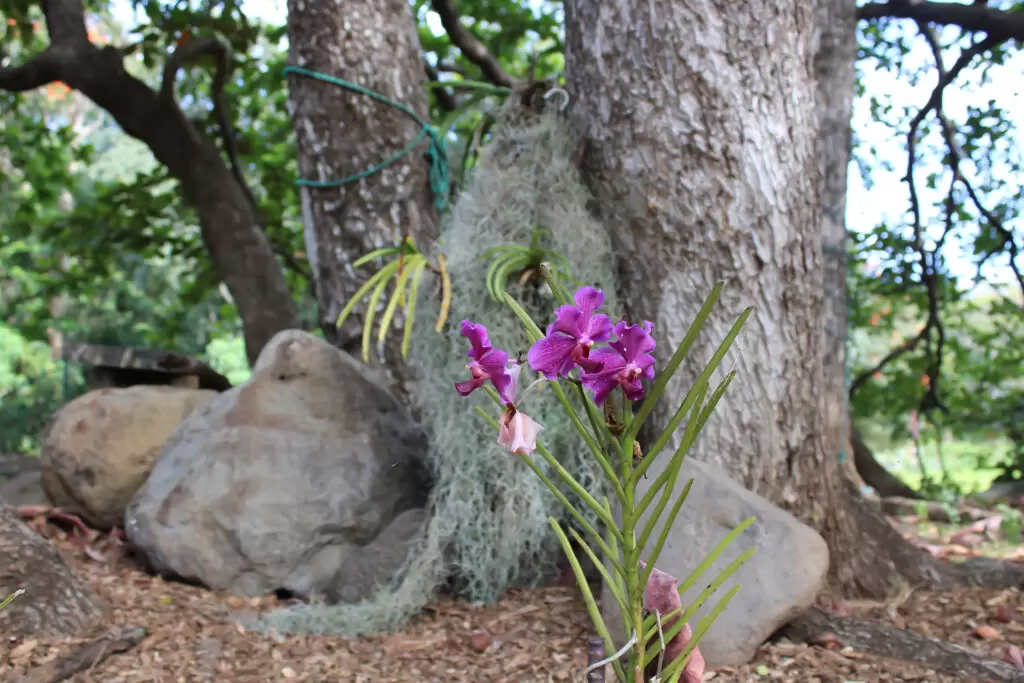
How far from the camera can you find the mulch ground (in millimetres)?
1952

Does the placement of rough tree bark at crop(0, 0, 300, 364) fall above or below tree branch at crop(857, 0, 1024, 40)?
below

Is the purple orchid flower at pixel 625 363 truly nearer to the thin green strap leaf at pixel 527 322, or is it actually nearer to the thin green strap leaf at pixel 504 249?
the thin green strap leaf at pixel 527 322

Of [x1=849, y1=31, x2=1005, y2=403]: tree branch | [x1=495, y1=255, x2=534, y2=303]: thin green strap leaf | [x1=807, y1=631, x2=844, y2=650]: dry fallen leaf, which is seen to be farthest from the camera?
[x1=849, y1=31, x2=1005, y2=403]: tree branch

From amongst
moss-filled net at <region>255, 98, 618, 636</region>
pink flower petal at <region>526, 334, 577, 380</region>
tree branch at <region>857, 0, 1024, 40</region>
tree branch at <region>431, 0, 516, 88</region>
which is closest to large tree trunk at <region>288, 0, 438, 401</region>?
tree branch at <region>431, 0, 516, 88</region>

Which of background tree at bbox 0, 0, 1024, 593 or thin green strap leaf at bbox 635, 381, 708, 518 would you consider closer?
thin green strap leaf at bbox 635, 381, 708, 518

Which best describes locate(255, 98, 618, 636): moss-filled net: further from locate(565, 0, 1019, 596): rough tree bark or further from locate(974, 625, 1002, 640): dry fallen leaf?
locate(974, 625, 1002, 640): dry fallen leaf

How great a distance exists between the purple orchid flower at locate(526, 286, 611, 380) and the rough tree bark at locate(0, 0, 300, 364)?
3844mm

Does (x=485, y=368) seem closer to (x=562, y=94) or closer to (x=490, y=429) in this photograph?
(x=490, y=429)

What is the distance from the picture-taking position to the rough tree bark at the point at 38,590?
205 cm

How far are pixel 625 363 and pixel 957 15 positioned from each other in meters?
3.68

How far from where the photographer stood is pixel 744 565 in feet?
6.55

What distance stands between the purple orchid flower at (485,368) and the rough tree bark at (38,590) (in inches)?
61.3

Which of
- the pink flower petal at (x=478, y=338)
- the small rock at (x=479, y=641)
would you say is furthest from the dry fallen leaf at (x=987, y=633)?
the pink flower petal at (x=478, y=338)

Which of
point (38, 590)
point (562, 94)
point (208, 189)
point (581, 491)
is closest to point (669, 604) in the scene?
point (581, 491)
